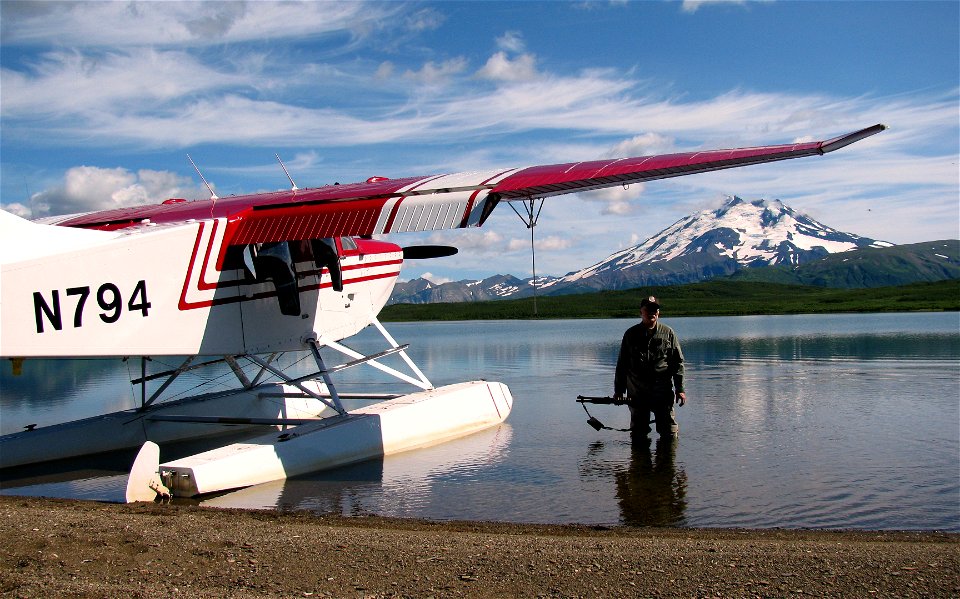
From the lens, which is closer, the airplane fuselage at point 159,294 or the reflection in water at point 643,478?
the reflection in water at point 643,478

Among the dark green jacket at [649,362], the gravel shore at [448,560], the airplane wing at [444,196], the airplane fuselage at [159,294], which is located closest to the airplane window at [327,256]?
the airplane fuselage at [159,294]

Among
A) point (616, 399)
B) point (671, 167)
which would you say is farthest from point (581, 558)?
point (671, 167)

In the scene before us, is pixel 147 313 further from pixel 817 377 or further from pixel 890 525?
pixel 817 377

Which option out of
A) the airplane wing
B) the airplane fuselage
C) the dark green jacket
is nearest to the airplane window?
the airplane fuselage

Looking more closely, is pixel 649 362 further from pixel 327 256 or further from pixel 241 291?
pixel 241 291

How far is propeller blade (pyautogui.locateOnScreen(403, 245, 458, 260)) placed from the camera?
12.7m

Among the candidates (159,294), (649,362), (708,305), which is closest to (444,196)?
(649,362)

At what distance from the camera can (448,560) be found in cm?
492

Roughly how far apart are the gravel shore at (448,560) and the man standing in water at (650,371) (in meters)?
3.07

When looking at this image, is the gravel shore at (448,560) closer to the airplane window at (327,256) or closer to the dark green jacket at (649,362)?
the dark green jacket at (649,362)

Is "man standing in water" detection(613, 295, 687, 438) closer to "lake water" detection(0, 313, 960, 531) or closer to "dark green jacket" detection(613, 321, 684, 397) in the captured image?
"dark green jacket" detection(613, 321, 684, 397)

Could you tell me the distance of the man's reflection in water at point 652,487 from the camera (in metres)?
6.73

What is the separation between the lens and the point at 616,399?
9195mm

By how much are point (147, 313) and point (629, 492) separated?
5.03 metres
